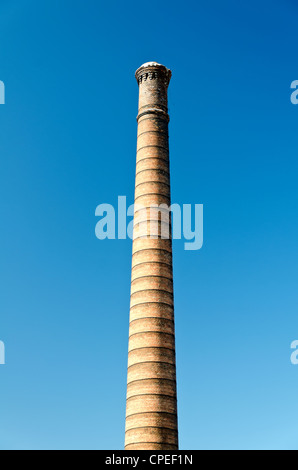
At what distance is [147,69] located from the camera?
817 inches

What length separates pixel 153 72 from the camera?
20672 mm

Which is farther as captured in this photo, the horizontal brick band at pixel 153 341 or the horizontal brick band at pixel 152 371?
the horizontal brick band at pixel 153 341

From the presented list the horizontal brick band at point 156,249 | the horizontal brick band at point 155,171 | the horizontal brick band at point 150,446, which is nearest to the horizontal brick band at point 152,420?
the horizontal brick band at point 150,446

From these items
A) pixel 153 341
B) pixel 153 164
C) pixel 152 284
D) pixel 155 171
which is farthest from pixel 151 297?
pixel 153 164

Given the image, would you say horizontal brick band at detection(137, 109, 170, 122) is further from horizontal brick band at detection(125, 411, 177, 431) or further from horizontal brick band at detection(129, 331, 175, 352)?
Answer: horizontal brick band at detection(125, 411, 177, 431)

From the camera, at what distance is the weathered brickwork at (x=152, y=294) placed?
15.9 meters

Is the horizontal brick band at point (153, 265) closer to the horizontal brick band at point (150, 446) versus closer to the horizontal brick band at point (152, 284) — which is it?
the horizontal brick band at point (152, 284)

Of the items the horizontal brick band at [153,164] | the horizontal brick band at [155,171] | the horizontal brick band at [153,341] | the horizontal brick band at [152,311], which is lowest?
the horizontal brick band at [153,341]

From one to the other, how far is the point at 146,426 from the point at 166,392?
110 centimetres

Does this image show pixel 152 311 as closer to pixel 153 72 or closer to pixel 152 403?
pixel 152 403

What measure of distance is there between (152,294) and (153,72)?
27.5ft
